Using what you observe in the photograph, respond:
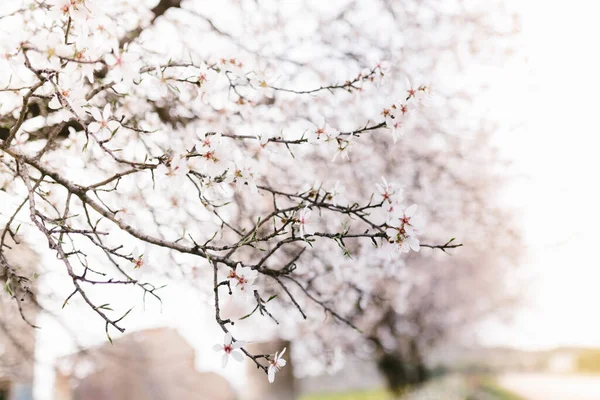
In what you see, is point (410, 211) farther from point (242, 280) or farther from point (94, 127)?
point (94, 127)

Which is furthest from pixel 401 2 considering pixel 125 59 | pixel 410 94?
pixel 125 59

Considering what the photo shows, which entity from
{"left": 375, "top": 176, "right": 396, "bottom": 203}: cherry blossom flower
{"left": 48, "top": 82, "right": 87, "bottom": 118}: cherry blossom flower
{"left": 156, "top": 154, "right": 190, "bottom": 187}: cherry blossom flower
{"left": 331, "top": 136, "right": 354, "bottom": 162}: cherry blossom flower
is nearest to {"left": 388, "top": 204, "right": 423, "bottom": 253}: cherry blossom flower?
{"left": 375, "top": 176, "right": 396, "bottom": 203}: cherry blossom flower

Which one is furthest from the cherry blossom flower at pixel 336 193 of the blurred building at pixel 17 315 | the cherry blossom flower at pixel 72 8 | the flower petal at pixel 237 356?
the blurred building at pixel 17 315

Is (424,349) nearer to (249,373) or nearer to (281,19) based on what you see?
(249,373)

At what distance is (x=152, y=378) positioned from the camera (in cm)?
888

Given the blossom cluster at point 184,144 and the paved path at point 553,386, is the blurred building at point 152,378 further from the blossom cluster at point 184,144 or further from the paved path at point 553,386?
the paved path at point 553,386

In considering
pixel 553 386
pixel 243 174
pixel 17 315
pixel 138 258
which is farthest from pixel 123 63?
pixel 553 386

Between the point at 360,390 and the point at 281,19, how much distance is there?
16.3 m

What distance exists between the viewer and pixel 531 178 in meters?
7.41

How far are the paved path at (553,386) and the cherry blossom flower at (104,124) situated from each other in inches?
642

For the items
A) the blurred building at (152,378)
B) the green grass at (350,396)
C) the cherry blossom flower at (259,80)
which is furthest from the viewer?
the green grass at (350,396)

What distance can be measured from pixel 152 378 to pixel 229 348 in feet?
25.8

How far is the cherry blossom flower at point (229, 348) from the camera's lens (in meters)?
1.69

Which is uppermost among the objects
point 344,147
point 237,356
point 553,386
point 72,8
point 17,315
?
point 72,8
